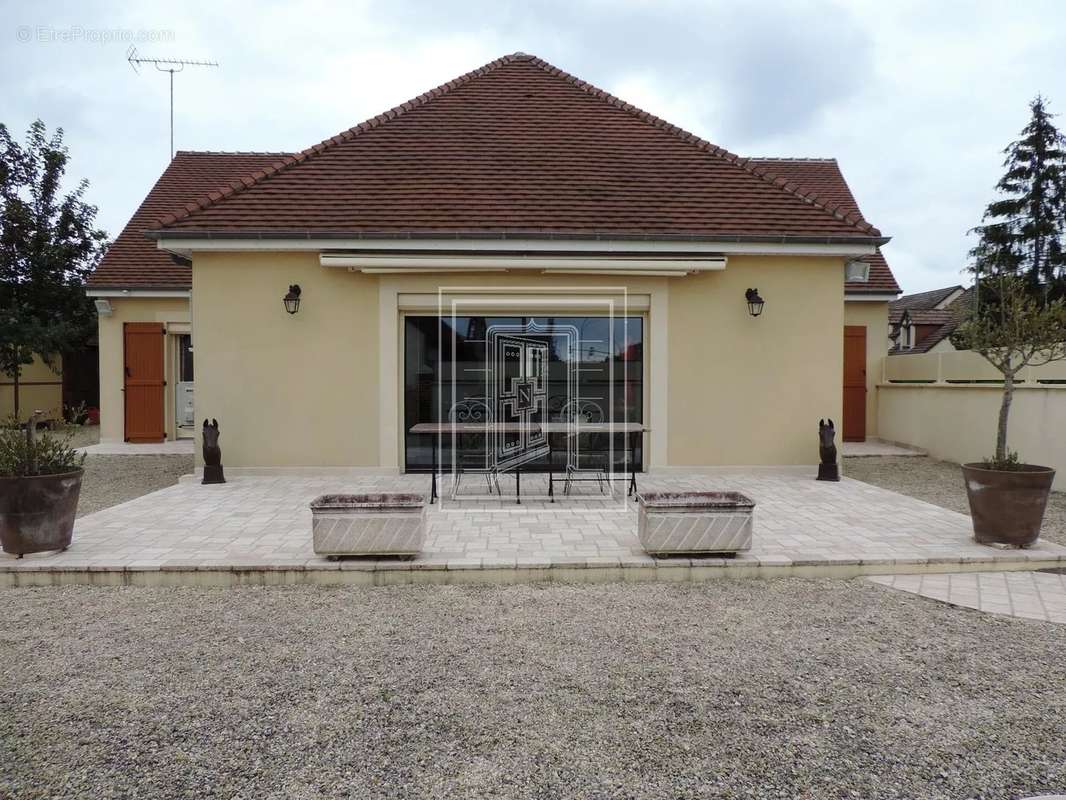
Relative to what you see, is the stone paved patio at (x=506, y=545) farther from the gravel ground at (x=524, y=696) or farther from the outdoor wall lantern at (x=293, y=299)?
the outdoor wall lantern at (x=293, y=299)

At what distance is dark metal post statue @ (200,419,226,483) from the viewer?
27.9ft

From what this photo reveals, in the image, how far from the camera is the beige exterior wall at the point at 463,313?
894 centimetres

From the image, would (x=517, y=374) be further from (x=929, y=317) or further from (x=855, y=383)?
(x=929, y=317)

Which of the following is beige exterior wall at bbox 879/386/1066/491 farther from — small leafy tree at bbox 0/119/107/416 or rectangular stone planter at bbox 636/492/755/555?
small leafy tree at bbox 0/119/107/416

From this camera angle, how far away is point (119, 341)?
45.1 ft

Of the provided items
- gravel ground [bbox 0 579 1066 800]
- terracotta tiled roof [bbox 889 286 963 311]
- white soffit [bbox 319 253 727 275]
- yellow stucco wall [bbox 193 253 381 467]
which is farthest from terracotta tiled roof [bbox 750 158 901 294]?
terracotta tiled roof [bbox 889 286 963 311]

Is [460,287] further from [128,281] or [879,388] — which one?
[879,388]

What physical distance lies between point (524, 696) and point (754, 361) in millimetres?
7327

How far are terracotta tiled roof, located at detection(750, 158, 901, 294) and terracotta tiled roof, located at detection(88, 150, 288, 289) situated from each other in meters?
14.0

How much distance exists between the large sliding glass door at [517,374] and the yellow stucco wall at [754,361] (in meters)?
0.70

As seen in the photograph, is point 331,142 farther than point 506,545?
Yes

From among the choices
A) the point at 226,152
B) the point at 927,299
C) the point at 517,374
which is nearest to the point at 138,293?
the point at 226,152

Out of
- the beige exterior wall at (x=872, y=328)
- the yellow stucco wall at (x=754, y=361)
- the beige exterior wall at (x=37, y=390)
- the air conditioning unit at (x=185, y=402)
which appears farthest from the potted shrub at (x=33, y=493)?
the beige exterior wall at (x=37, y=390)

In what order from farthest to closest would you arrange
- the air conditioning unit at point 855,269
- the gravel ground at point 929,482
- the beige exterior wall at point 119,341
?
the beige exterior wall at point 119,341 < the air conditioning unit at point 855,269 < the gravel ground at point 929,482
